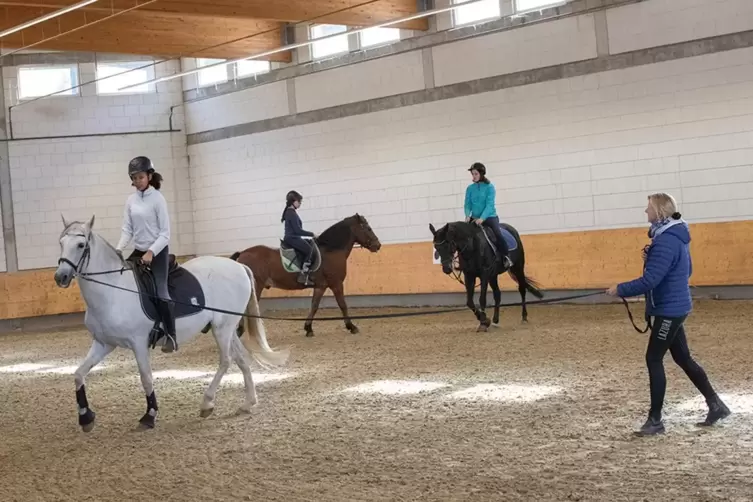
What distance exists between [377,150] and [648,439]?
13.3 m

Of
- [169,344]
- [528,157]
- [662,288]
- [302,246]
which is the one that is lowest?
[169,344]

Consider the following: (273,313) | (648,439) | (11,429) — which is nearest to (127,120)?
(273,313)

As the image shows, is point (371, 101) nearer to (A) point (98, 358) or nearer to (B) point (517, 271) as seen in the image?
(B) point (517, 271)

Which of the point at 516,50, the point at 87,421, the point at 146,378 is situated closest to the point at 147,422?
the point at 146,378

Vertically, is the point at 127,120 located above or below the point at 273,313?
above

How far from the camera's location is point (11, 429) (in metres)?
7.78

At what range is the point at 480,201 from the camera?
12.7 metres

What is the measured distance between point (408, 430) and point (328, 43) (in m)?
14.2

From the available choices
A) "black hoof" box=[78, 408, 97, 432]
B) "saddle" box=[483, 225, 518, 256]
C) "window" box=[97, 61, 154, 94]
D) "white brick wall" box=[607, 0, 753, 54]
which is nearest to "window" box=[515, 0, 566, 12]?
"white brick wall" box=[607, 0, 753, 54]

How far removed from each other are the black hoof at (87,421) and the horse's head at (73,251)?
1.05 m

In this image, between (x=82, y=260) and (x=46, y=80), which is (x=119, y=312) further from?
(x=46, y=80)

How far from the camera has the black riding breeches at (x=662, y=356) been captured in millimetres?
5789

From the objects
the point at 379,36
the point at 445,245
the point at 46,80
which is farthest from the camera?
the point at 46,80

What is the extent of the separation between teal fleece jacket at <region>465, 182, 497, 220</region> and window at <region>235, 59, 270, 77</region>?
30.1 ft
